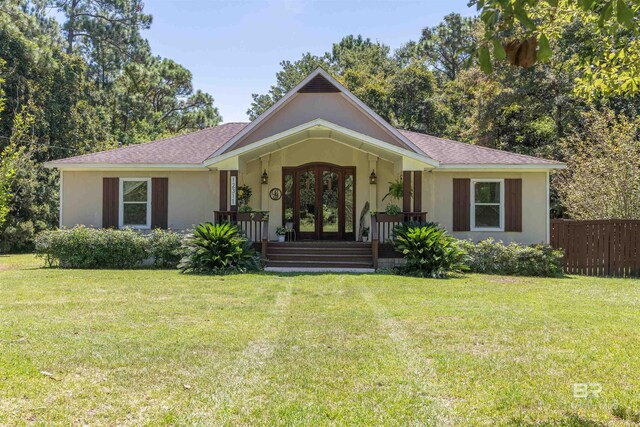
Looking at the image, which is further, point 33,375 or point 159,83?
point 159,83

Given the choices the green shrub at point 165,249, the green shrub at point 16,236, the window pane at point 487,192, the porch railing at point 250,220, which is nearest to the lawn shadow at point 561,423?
the porch railing at point 250,220

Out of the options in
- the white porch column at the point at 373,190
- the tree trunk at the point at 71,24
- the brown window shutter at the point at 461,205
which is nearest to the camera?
the brown window shutter at the point at 461,205

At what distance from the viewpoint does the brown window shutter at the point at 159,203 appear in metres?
14.4

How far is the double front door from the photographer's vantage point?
605 inches

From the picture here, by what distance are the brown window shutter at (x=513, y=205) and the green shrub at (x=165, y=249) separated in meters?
9.45

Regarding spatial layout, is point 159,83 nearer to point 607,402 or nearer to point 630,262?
point 630,262

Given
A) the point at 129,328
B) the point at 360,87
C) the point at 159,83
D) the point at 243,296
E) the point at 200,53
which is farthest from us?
the point at 159,83

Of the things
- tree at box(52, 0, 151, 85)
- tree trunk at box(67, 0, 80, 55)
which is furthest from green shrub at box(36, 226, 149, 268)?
tree trunk at box(67, 0, 80, 55)

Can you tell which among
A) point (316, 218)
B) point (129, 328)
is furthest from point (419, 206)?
point (129, 328)

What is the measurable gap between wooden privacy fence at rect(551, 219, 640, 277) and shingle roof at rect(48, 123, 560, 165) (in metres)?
2.08

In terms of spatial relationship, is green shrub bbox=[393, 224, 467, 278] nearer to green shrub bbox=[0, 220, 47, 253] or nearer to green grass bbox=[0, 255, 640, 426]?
green grass bbox=[0, 255, 640, 426]

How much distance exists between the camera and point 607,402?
→ 12.0ft

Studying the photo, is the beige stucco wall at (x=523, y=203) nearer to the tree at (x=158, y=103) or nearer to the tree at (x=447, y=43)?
the tree at (x=158, y=103)

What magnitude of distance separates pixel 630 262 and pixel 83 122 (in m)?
24.2
